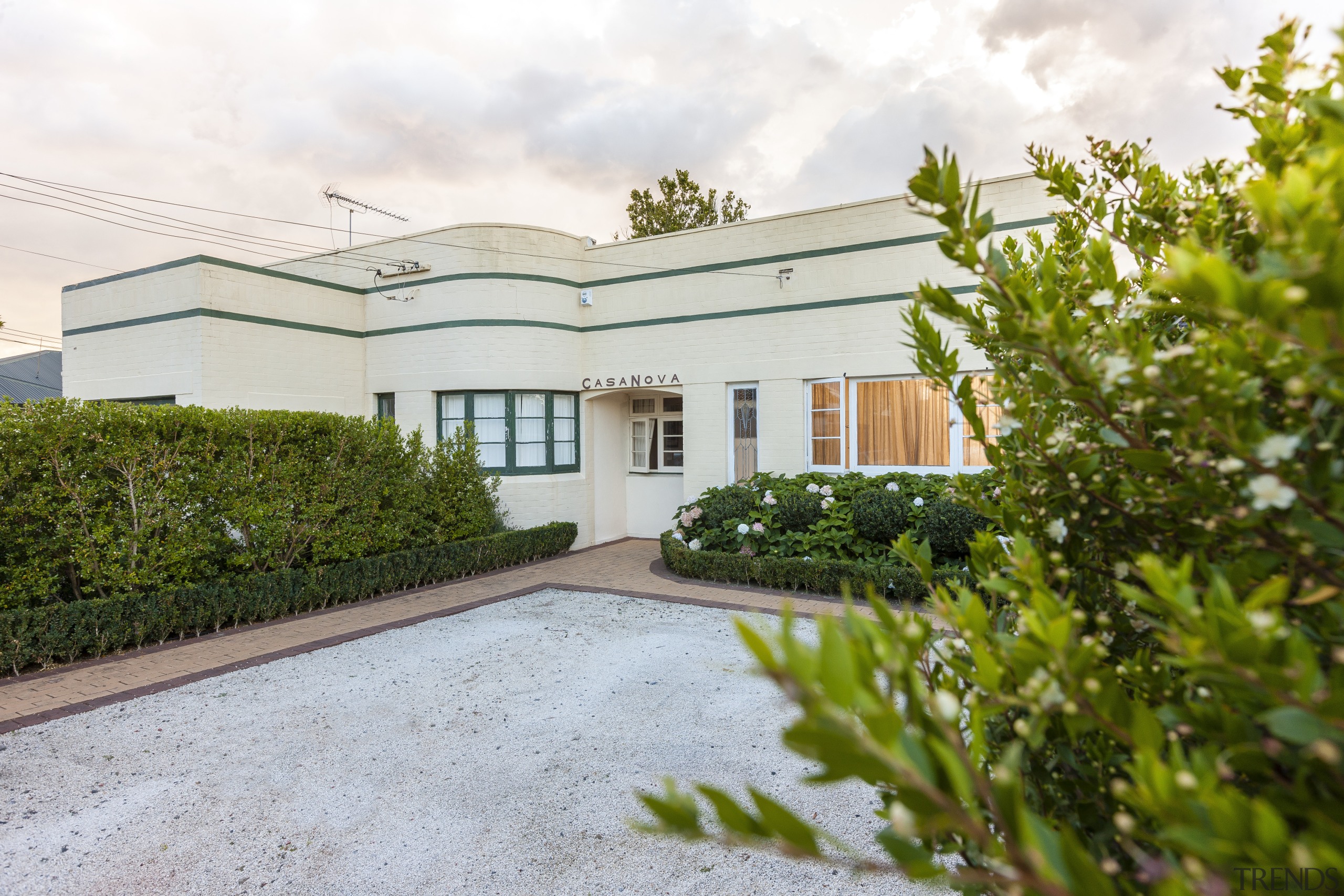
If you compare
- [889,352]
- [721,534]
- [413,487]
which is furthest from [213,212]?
[889,352]

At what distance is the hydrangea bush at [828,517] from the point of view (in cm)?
766

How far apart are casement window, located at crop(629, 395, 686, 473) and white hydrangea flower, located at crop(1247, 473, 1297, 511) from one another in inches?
440

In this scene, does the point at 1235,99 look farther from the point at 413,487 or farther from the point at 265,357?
the point at 265,357

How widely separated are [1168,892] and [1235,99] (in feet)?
4.80

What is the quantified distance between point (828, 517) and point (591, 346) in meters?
5.56

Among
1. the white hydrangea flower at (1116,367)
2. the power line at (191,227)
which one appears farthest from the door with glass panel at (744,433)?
the white hydrangea flower at (1116,367)

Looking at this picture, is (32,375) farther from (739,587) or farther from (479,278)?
(739,587)

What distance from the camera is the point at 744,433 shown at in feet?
35.2

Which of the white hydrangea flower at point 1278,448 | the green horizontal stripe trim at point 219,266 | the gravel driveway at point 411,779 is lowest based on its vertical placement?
the gravel driveway at point 411,779

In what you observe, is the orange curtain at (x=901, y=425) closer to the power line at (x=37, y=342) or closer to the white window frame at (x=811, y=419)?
the white window frame at (x=811, y=419)

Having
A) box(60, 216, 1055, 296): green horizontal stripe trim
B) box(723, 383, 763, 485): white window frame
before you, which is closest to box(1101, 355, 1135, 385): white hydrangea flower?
box(60, 216, 1055, 296): green horizontal stripe trim

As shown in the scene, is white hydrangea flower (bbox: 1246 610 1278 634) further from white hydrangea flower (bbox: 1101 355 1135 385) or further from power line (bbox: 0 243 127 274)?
power line (bbox: 0 243 127 274)

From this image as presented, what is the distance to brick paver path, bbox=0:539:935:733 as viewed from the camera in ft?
16.5

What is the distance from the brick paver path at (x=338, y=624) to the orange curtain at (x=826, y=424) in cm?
273
